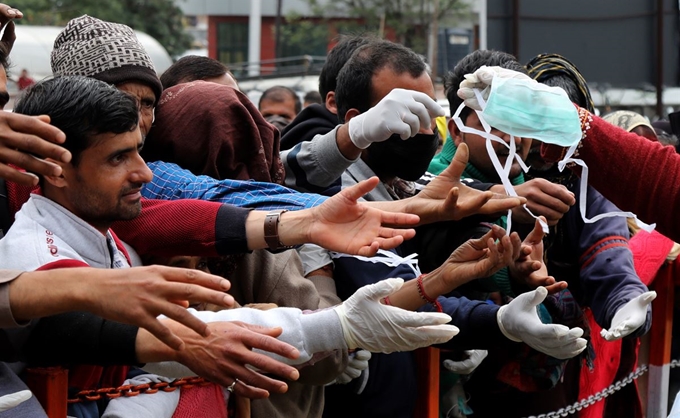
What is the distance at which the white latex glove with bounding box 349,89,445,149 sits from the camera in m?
2.89

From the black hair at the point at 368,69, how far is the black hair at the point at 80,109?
117 cm

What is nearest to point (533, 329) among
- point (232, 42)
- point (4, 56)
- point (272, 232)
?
point (272, 232)

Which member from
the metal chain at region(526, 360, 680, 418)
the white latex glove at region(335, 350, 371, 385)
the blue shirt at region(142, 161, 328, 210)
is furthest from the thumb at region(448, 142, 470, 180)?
the metal chain at region(526, 360, 680, 418)

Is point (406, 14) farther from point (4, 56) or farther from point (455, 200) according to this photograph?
point (455, 200)

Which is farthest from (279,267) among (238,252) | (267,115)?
(267,115)

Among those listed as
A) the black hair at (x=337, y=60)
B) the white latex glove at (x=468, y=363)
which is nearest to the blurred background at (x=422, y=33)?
the black hair at (x=337, y=60)

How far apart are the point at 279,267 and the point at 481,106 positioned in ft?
2.47

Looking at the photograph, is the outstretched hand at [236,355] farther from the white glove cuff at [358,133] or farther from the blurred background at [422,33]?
the blurred background at [422,33]

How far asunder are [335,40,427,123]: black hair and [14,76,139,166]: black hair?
1.17 metres

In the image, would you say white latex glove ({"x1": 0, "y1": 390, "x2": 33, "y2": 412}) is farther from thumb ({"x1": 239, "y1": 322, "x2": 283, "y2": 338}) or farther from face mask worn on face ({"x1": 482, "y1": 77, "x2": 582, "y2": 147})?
face mask worn on face ({"x1": 482, "y1": 77, "x2": 582, "y2": 147})

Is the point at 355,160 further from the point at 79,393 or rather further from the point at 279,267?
the point at 79,393

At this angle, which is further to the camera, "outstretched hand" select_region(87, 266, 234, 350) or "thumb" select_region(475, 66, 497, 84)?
"thumb" select_region(475, 66, 497, 84)

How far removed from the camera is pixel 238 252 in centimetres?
259

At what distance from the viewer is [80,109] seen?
7.93 ft
